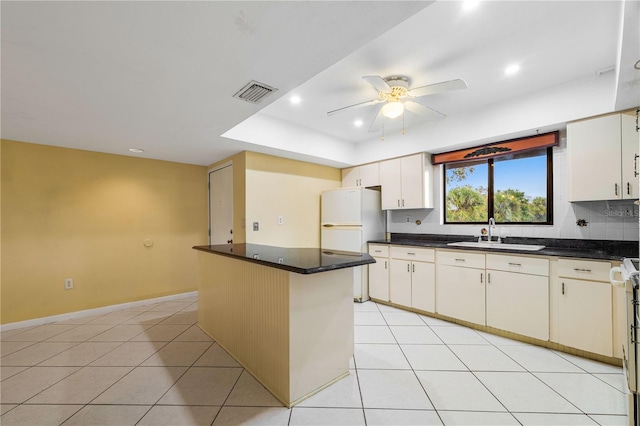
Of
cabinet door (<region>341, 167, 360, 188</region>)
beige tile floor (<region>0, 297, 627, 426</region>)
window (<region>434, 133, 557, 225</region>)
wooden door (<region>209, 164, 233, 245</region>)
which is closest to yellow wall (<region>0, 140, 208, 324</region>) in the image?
wooden door (<region>209, 164, 233, 245</region>)

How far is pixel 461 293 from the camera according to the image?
293 centimetres

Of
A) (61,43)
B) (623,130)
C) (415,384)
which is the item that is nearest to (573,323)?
(415,384)

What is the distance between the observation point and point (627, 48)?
154cm

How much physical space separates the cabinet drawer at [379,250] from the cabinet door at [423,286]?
1.36 feet

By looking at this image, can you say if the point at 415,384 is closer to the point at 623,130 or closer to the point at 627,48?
the point at 627,48

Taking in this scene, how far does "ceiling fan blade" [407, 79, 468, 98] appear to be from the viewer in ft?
6.64

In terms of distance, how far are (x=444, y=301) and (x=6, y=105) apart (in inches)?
180

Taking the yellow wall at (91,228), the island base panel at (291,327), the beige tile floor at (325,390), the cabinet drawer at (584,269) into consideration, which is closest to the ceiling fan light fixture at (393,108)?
the island base panel at (291,327)

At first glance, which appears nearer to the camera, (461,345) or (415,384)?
(415,384)

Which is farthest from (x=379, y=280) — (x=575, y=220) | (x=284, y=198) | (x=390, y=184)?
(x=575, y=220)

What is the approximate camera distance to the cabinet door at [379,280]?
366 centimetres

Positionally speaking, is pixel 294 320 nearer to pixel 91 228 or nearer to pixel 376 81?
pixel 376 81

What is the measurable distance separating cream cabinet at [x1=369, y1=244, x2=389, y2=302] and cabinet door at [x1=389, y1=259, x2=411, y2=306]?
80 millimetres

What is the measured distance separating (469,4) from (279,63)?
1223mm
